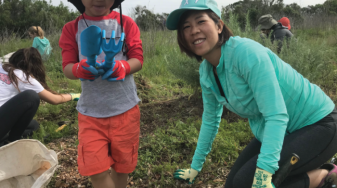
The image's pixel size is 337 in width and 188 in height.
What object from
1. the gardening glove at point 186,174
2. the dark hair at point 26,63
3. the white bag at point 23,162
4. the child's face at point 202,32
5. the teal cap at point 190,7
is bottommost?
the gardening glove at point 186,174

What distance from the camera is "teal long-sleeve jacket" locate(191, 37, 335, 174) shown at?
1191 millimetres

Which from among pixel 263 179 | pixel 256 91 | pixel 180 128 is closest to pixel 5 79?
pixel 180 128

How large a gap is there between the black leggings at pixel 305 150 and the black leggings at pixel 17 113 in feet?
6.65

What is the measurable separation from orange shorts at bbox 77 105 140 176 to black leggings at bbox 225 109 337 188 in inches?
28.3

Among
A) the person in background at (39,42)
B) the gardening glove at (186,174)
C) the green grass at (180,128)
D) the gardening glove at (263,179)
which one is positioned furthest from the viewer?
the person in background at (39,42)

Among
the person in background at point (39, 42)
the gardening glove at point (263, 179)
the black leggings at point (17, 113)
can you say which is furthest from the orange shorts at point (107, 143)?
the person in background at point (39, 42)

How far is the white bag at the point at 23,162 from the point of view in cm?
176

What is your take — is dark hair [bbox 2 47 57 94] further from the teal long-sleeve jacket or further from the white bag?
the teal long-sleeve jacket

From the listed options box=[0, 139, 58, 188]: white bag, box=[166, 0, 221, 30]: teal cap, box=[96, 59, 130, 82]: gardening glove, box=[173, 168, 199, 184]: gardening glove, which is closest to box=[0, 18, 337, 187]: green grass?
box=[173, 168, 199, 184]: gardening glove

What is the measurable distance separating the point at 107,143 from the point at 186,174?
724 mm

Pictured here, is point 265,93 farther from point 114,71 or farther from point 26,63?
point 26,63

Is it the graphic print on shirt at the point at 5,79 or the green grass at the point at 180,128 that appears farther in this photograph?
the graphic print on shirt at the point at 5,79

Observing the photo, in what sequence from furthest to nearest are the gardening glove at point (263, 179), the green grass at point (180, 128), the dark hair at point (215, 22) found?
the green grass at point (180, 128)
the dark hair at point (215, 22)
the gardening glove at point (263, 179)

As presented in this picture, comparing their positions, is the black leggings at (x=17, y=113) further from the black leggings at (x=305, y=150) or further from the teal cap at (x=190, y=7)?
the black leggings at (x=305, y=150)
